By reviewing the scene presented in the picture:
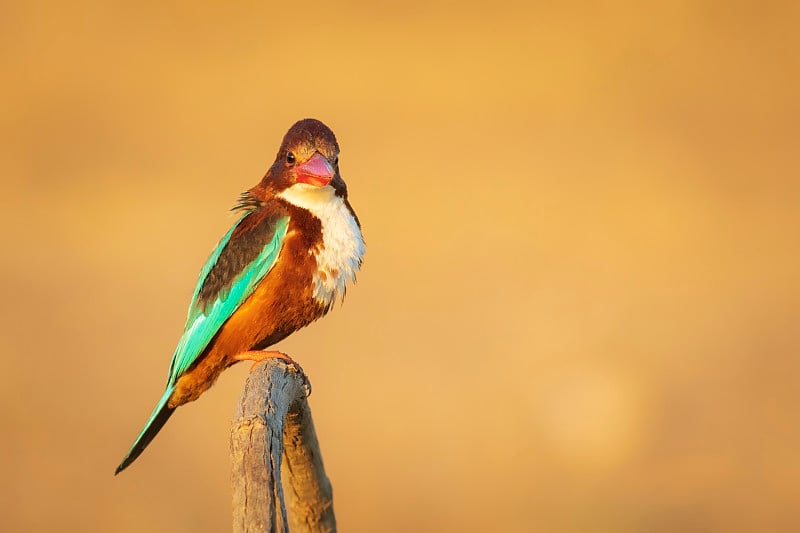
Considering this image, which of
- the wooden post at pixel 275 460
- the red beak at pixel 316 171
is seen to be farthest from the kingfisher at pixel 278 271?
the wooden post at pixel 275 460

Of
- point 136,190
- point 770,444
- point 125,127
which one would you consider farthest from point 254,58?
point 770,444

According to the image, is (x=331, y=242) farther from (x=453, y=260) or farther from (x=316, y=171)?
(x=453, y=260)

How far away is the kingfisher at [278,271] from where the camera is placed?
3.66 meters

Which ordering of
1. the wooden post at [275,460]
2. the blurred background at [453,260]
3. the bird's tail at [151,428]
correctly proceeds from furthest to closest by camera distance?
the blurred background at [453,260], the bird's tail at [151,428], the wooden post at [275,460]

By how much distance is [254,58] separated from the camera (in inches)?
546

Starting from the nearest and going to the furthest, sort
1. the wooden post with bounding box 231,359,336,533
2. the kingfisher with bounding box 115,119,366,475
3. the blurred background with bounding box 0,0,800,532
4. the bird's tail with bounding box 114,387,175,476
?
the wooden post with bounding box 231,359,336,533
the bird's tail with bounding box 114,387,175,476
the kingfisher with bounding box 115,119,366,475
the blurred background with bounding box 0,0,800,532

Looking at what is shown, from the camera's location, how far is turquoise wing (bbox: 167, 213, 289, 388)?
3684 mm

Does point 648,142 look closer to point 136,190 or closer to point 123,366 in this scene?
point 136,190

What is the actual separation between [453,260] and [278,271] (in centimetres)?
656

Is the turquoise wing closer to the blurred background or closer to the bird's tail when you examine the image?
the bird's tail

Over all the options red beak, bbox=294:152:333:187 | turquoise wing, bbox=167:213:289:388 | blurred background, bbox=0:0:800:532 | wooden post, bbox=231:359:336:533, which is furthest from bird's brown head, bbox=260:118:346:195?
blurred background, bbox=0:0:800:532

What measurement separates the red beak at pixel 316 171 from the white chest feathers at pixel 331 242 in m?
0.06

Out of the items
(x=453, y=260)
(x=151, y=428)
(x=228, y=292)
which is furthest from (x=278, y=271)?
(x=453, y=260)

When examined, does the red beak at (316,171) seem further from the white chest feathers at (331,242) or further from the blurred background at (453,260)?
the blurred background at (453,260)
